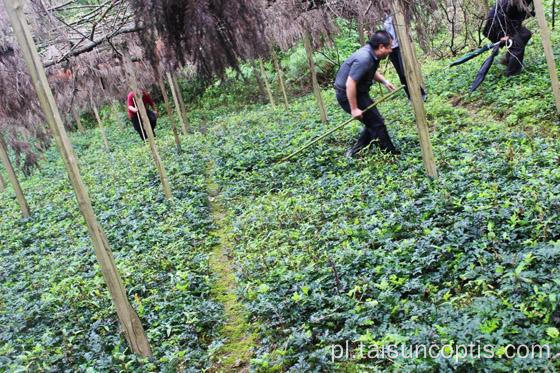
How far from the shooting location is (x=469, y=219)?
4426 millimetres

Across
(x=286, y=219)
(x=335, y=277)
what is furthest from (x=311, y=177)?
(x=335, y=277)

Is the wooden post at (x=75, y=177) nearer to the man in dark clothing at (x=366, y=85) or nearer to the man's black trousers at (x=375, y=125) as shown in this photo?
the man in dark clothing at (x=366, y=85)

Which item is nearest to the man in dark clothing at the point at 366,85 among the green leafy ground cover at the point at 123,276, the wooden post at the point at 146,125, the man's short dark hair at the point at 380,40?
the man's short dark hair at the point at 380,40

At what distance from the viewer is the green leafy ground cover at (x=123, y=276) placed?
4.19 meters

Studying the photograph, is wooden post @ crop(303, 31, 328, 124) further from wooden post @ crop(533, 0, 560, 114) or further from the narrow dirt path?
wooden post @ crop(533, 0, 560, 114)

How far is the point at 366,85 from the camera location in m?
7.53

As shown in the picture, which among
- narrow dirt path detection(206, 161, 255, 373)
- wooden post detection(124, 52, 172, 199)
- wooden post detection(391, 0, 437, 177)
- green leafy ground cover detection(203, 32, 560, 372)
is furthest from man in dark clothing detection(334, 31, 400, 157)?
wooden post detection(124, 52, 172, 199)

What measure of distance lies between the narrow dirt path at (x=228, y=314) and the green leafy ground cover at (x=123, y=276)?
12 cm

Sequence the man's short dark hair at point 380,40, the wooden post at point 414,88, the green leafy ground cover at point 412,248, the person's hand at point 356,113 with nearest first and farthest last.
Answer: the green leafy ground cover at point 412,248 < the wooden post at point 414,88 < the man's short dark hair at point 380,40 < the person's hand at point 356,113

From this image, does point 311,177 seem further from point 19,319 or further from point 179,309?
point 19,319

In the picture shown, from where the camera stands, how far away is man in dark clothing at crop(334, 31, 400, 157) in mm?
7113

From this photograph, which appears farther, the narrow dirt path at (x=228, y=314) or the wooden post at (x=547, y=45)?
the wooden post at (x=547, y=45)

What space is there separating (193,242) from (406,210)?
Result: 3000 millimetres

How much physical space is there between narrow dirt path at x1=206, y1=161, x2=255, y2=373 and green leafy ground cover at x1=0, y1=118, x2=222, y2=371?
12 cm
